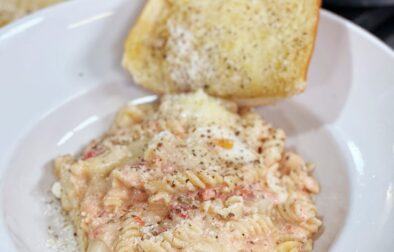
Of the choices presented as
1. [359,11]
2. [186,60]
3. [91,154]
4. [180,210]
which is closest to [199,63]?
[186,60]

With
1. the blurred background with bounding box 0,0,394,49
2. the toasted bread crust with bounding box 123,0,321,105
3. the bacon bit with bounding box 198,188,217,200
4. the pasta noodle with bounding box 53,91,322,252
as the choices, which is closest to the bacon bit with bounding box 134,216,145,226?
the pasta noodle with bounding box 53,91,322,252

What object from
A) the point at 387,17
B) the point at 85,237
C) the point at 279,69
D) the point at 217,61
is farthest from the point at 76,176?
the point at 387,17

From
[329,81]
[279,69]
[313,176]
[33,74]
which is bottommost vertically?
[313,176]

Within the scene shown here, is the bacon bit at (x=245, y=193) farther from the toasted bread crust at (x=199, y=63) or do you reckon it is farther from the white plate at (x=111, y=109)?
→ the toasted bread crust at (x=199, y=63)

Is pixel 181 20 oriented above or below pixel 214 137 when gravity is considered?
above

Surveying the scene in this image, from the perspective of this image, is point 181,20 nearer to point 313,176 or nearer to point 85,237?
point 313,176

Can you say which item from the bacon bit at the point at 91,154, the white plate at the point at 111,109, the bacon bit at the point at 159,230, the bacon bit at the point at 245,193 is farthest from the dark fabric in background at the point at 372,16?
the bacon bit at the point at 159,230

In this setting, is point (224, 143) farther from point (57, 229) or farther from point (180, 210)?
point (57, 229)

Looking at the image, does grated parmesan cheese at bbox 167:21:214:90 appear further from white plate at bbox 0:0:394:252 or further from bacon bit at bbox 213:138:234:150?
bacon bit at bbox 213:138:234:150
